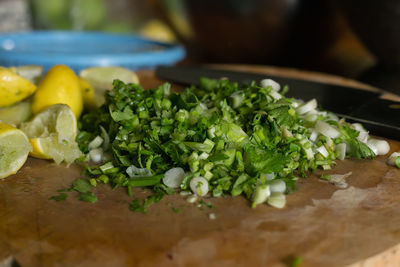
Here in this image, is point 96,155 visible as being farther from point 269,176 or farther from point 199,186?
point 269,176

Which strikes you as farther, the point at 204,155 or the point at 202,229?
the point at 204,155

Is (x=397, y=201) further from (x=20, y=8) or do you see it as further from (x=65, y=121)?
(x=20, y=8)

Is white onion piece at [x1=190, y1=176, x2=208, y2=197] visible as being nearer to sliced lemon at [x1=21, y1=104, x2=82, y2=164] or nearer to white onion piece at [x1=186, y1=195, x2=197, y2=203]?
white onion piece at [x1=186, y1=195, x2=197, y2=203]

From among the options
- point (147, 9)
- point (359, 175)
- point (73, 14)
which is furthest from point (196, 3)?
point (359, 175)

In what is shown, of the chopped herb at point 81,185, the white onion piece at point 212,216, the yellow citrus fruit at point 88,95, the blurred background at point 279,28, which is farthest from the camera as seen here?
the blurred background at point 279,28

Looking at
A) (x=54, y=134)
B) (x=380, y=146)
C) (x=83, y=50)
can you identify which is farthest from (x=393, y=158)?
(x=83, y=50)

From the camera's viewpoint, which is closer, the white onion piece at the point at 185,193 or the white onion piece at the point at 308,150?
the white onion piece at the point at 185,193

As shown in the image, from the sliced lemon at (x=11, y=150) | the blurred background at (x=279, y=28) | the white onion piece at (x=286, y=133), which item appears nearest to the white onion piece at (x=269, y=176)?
the white onion piece at (x=286, y=133)

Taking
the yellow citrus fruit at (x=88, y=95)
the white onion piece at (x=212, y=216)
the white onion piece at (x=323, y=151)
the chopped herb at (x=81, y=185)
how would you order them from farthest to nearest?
the yellow citrus fruit at (x=88, y=95), the white onion piece at (x=323, y=151), the chopped herb at (x=81, y=185), the white onion piece at (x=212, y=216)

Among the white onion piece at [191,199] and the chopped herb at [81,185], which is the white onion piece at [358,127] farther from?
the chopped herb at [81,185]
